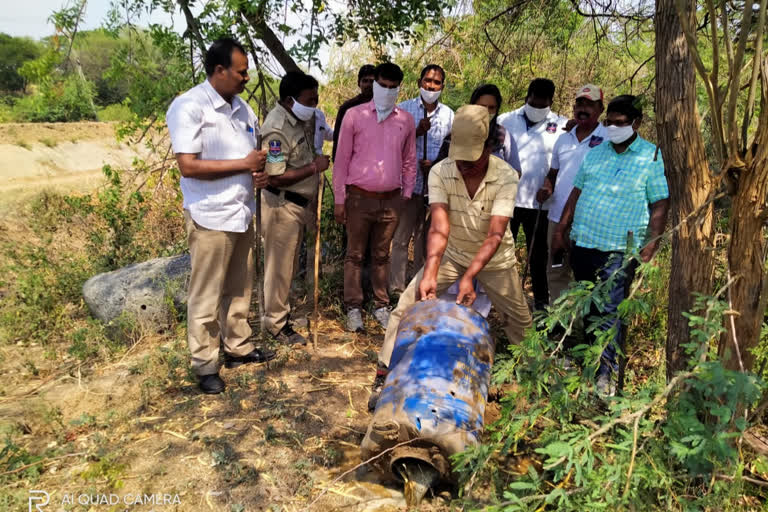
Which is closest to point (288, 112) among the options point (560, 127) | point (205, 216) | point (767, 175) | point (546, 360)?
point (205, 216)

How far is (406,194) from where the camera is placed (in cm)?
432

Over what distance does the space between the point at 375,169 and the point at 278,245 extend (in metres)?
0.97

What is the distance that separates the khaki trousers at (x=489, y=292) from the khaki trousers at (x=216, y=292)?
3.74 feet

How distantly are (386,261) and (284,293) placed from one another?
94 centimetres

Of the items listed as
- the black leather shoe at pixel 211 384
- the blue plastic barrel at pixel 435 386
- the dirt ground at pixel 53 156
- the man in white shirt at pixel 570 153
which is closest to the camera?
the blue plastic barrel at pixel 435 386

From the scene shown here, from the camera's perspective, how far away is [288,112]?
3918 mm

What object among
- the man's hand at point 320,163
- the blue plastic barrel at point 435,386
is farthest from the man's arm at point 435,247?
the man's hand at point 320,163

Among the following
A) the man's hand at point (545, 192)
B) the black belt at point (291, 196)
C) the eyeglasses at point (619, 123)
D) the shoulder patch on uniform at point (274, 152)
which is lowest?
the black belt at point (291, 196)

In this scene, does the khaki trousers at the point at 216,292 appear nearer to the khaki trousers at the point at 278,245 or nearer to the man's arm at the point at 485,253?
the khaki trousers at the point at 278,245

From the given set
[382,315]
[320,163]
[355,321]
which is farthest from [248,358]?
[320,163]

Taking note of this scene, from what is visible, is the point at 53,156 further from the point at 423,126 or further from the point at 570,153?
the point at 570,153

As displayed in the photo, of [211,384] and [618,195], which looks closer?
[618,195]

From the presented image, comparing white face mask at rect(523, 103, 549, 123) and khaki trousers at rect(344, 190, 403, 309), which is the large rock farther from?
white face mask at rect(523, 103, 549, 123)

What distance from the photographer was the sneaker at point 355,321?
4438 mm
